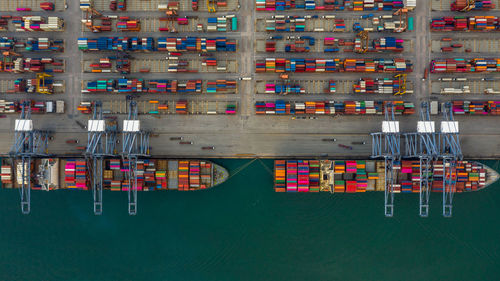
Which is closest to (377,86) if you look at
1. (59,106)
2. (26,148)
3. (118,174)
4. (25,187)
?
(118,174)

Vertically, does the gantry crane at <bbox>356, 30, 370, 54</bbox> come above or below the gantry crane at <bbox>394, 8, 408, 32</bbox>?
below

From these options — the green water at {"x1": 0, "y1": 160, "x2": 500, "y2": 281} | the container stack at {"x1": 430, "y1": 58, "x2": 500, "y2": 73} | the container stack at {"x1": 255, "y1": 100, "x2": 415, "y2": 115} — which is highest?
the container stack at {"x1": 430, "y1": 58, "x2": 500, "y2": 73}

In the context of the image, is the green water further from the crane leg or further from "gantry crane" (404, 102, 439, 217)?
"gantry crane" (404, 102, 439, 217)

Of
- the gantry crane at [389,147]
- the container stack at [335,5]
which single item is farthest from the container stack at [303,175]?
the container stack at [335,5]

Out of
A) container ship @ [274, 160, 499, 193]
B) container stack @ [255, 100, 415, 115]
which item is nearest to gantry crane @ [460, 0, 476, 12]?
container stack @ [255, 100, 415, 115]

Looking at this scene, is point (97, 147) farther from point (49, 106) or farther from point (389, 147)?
point (389, 147)

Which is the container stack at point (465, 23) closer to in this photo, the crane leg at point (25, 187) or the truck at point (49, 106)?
the truck at point (49, 106)

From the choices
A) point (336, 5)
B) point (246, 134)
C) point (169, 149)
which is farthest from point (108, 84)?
point (336, 5)
